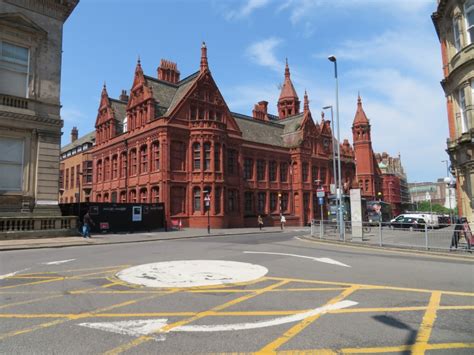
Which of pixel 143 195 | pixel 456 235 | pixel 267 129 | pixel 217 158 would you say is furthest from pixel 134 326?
pixel 267 129

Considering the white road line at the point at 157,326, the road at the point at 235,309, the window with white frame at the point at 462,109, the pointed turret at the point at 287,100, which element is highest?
the pointed turret at the point at 287,100

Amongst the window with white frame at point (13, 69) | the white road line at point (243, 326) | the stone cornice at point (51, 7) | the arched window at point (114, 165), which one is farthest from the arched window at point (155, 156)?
the white road line at point (243, 326)

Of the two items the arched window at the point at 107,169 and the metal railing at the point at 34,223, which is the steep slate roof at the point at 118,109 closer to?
the arched window at the point at 107,169

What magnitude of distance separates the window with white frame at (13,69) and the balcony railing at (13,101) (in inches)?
17.5

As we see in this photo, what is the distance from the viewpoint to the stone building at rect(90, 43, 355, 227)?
38344mm

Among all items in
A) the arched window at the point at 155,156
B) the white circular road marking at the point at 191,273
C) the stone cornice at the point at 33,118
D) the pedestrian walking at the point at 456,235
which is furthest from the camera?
the arched window at the point at 155,156

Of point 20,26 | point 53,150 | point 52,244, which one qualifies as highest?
point 20,26

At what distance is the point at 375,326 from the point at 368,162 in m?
76.6

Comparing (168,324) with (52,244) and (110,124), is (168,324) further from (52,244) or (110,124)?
(110,124)

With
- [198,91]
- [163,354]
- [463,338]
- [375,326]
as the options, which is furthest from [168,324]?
[198,91]

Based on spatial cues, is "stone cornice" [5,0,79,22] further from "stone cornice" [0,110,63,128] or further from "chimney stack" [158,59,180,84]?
"chimney stack" [158,59,180,84]

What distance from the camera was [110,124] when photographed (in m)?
48.4

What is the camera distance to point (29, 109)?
22578 mm

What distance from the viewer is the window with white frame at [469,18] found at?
58.6 feet
